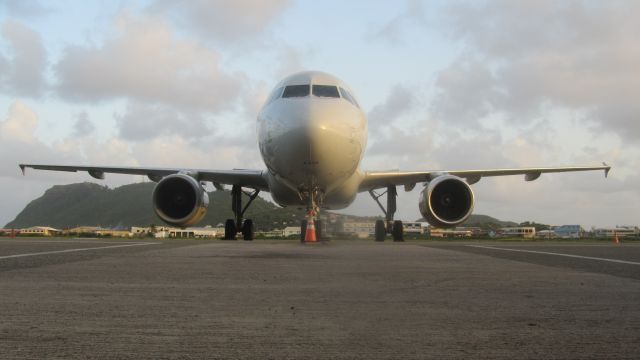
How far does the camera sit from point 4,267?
19.1 ft

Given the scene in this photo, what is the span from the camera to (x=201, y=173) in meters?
17.9

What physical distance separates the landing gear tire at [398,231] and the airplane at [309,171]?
146 centimetres

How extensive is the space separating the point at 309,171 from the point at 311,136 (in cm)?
107

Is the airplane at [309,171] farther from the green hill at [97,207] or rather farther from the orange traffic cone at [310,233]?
the green hill at [97,207]

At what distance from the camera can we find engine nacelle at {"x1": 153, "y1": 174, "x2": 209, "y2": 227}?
1513cm

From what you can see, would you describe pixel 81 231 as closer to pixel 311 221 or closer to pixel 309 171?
pixel 311 221

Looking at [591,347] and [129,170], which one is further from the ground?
[129,170]

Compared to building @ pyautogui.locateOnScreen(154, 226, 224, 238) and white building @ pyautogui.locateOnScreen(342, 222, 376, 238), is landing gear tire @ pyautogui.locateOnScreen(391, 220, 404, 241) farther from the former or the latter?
building @ pyautogui.locateOnScreen(154, 226, 224, 238)

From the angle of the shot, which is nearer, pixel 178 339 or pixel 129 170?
pixel 178 339

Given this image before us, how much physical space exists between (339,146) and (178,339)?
10155 millimetres

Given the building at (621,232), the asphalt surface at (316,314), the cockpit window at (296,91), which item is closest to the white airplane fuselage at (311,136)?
the cockpit window at (296,91)

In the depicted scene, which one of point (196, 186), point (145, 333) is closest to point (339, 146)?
point (196, 186)

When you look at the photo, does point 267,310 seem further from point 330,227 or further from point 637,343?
point 330,227

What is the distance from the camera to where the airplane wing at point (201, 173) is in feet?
58.7
